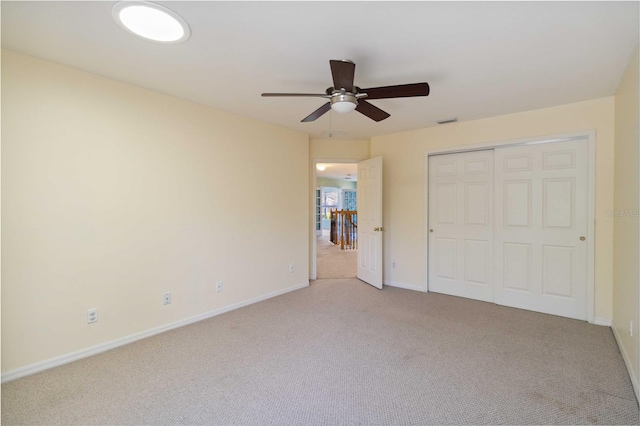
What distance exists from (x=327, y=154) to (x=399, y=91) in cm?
282

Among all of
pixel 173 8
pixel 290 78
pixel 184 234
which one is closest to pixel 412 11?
pixel 290 78

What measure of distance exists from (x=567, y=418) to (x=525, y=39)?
7.83 feet

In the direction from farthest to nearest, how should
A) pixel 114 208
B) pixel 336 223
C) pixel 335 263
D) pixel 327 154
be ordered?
pixel 336 223 → pixel 335 263 → pixel 327 154 → pixel 114 208

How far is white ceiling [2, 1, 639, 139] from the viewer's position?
1667 millimetres

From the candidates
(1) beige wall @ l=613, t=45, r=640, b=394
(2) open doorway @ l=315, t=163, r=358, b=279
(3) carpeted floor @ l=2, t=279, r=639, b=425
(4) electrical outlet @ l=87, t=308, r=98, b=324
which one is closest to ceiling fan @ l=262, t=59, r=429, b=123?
(1) beige wall @ l=613, t=45, r=640, b=394

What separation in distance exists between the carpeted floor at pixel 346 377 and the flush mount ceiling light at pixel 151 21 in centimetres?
237

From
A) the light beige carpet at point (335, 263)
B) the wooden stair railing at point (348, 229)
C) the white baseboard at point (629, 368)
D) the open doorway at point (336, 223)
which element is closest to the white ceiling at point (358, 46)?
the white baseboard at point (629, 368)

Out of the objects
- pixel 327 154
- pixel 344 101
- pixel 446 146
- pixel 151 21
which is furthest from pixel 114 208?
pixel 446 146

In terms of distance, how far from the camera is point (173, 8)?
164cm

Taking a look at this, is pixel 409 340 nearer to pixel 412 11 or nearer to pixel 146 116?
pixel 412 11

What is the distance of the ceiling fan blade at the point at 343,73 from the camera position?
1.77 m

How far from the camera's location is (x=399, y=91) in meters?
2.09

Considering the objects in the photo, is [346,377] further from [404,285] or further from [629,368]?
[404,285]

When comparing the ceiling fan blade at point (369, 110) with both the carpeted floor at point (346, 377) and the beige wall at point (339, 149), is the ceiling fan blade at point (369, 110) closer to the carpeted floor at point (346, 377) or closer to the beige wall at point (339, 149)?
the carpeted floor at point (346, 377)
